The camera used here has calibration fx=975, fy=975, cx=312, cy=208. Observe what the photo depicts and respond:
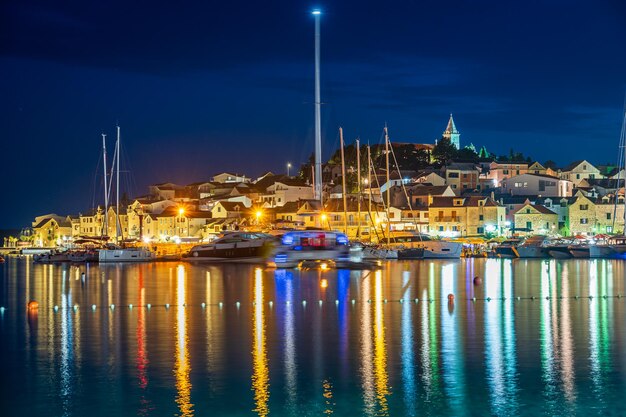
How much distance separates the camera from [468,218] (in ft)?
348

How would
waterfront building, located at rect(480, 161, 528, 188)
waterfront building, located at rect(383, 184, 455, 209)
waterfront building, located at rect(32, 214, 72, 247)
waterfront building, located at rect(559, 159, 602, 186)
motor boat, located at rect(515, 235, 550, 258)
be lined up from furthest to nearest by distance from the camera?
waterfront building, located at rect(32, 214, 72, 247), waterfront building, located at rect(559, 159, 602, 186), waterfront building, located at rect(480, 161, 528, 188), waterfront building, located at rect(383, 184, 455, 209), motor boat, located at rect(515, 235, 550, 258)

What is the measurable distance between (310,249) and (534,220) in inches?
2035

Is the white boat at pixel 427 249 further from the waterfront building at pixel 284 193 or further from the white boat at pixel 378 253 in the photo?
the waterfront building at pixel 284 193

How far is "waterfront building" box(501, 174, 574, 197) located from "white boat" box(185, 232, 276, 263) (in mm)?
55536

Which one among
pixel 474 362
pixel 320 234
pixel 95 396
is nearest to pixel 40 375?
pixel 95 396

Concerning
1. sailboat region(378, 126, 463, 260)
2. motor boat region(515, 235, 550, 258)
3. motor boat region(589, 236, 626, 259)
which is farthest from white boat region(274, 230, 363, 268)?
motor boat region(589, 236, 626, 259)

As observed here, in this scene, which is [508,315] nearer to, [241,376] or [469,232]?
[241,376]

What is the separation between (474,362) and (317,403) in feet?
18.1

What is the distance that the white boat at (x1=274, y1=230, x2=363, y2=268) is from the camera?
200 feet

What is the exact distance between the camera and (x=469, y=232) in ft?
349

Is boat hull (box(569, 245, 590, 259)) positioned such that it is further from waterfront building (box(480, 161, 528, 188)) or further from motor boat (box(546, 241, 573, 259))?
waterfront building (box(480, 161, 528, 188))

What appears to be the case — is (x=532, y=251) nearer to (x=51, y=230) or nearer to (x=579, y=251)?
(x=579, y=251)

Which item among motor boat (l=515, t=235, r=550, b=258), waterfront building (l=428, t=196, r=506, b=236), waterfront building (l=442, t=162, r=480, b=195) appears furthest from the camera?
waterfront building (l=442, t=162, r=480, b=195)

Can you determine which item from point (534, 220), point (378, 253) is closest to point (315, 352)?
point (378, 253)
